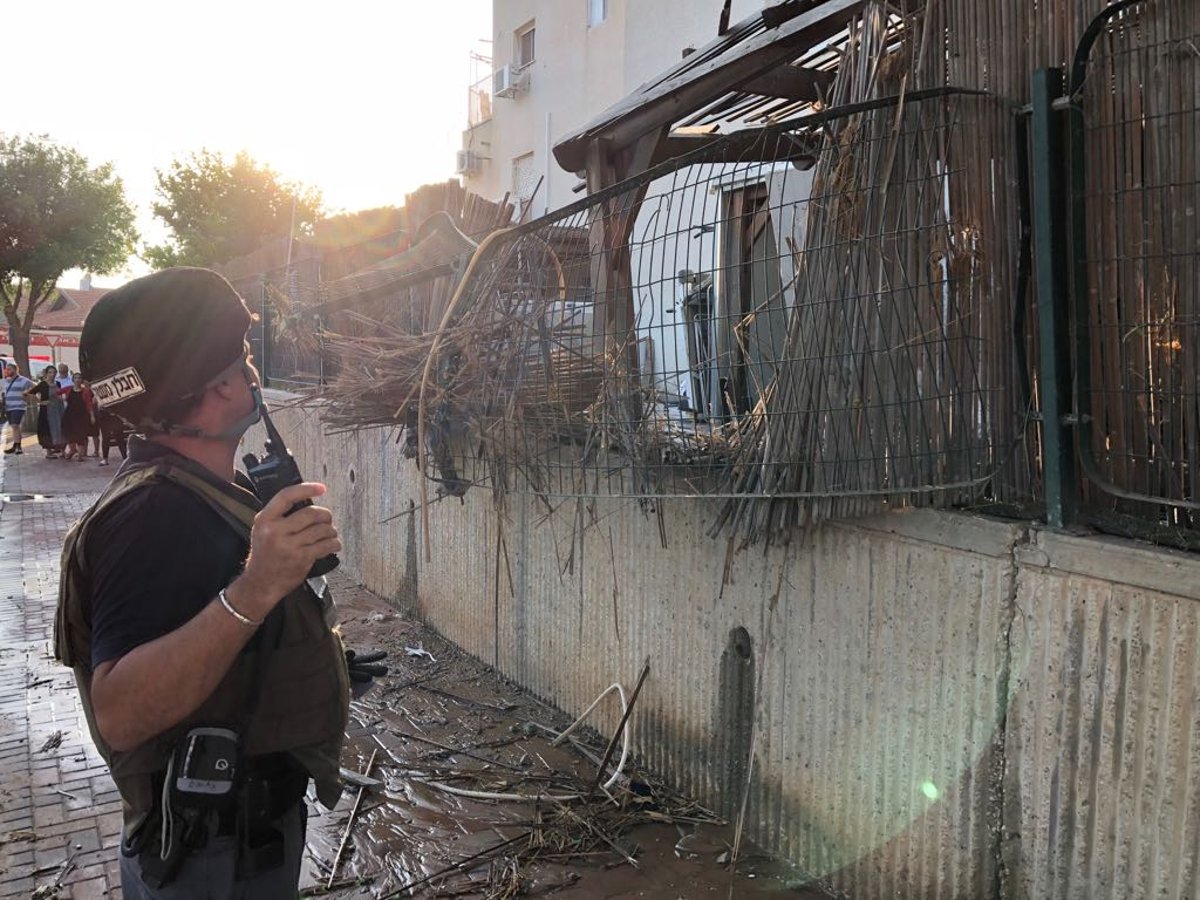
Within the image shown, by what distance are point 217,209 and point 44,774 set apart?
34.8 metres

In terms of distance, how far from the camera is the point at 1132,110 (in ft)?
7.25

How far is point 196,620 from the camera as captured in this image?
1.51 metres

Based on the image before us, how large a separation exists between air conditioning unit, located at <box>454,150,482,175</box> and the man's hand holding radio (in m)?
18.6

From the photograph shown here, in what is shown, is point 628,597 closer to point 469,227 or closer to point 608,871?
point 608,871

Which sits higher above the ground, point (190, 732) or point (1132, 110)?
point (1132, 110)

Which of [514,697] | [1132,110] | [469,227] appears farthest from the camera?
[469,227]

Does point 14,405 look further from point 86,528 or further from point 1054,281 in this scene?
point 1054,281

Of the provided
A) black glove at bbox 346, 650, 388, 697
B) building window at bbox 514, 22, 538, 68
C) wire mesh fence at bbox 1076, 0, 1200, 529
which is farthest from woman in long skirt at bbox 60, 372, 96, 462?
wire mesh fence at bbox 1076, 0, 1200, 529

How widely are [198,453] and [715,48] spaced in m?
3.31

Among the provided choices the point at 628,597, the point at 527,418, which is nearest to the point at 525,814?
the point at 628,597

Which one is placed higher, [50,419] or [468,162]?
[468,162]

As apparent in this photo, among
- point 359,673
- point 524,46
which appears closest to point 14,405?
point 524,46

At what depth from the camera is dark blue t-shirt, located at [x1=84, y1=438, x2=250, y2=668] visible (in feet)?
5.00

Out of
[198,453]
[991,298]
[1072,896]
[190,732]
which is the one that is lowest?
[1072,896]
